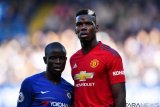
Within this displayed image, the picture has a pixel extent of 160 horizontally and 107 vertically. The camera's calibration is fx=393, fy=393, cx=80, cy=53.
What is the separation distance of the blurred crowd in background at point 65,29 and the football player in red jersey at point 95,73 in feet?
9.98

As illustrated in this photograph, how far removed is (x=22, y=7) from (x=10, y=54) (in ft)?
2.34

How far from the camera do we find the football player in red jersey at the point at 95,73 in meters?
2.27

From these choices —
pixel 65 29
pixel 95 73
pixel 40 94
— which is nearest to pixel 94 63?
pixel 95 73

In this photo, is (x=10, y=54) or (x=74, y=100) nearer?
(x=74, y=100)

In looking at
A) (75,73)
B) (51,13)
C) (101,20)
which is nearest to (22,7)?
(51,13)

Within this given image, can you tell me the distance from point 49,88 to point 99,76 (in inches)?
12.4

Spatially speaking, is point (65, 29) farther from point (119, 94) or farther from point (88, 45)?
point (119, 94)

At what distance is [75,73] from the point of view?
2418 mm

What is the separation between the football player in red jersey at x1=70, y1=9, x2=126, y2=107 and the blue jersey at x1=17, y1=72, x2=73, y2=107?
0.12m

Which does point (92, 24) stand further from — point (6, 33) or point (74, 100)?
point (6, 33)

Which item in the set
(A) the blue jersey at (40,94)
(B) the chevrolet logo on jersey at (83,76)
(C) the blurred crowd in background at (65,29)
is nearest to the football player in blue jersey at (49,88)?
(A) the blue jersey at (40,94)

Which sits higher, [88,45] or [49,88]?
[88,45]

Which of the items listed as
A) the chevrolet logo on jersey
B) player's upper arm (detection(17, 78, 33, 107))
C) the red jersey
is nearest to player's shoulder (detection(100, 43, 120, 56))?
the red jersey

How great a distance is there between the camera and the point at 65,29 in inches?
221
